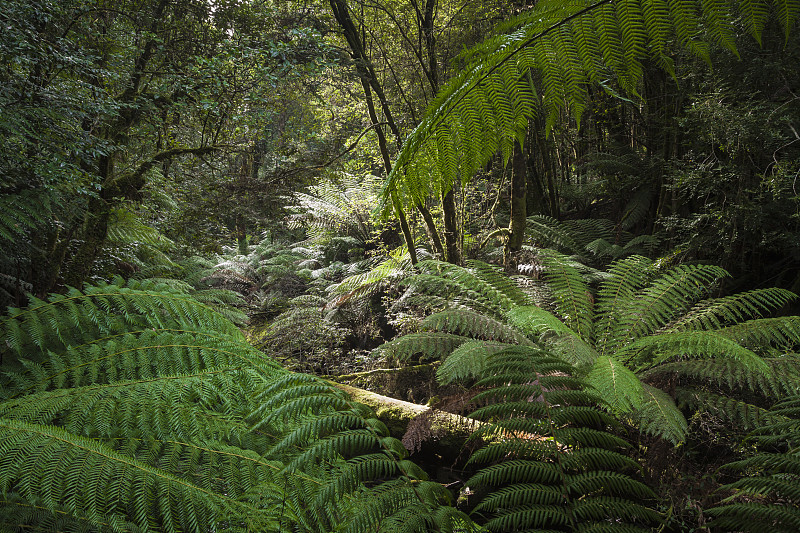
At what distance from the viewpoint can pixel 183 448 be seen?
1.41 meters

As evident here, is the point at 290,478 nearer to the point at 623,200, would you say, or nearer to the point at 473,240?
the point at 473,240

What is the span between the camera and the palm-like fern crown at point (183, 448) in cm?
90

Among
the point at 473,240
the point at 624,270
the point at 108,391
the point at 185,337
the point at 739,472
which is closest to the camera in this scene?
the point at 108,391

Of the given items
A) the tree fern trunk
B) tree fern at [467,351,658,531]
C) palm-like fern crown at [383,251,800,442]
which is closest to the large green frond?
palm-like fern crown at [383,251,800,442]

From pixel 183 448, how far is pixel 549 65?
→ 162 centimetres

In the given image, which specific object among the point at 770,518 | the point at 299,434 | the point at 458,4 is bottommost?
the point at 770,518

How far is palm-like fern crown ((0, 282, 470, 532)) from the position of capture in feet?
2.96

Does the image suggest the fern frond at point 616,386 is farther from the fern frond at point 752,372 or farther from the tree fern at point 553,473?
the fern frond at point 752,372

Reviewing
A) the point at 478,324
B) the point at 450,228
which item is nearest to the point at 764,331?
the point at 478,324

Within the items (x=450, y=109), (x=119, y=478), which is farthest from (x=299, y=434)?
(x=450, y=109)

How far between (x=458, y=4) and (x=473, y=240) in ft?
10.4

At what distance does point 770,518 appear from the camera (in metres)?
0.99

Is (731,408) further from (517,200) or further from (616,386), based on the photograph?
(517,200)

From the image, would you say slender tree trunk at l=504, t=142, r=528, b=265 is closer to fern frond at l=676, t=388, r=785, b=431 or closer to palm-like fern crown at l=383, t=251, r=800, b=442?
palm-like fern crown at l=383, t=251, r=800, b=442
